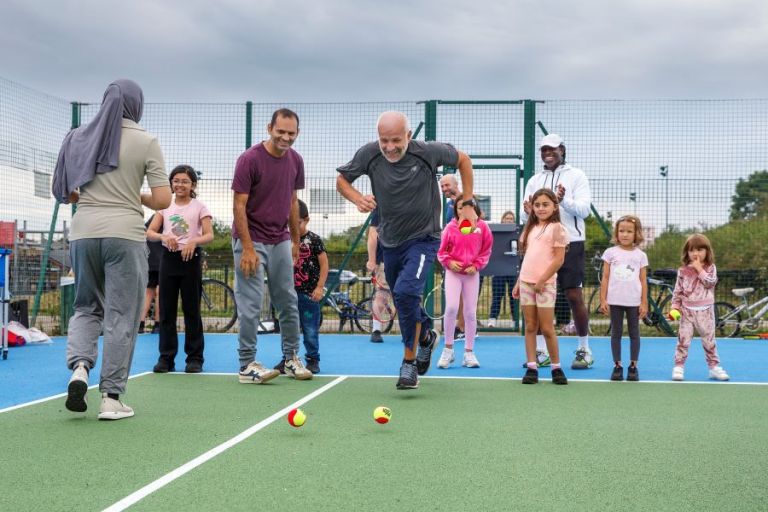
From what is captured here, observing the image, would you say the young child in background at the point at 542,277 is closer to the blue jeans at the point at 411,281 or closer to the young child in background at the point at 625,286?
the young child in background at the point at 625,286

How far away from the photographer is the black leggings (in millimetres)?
6828

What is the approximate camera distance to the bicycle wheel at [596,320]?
451 inches

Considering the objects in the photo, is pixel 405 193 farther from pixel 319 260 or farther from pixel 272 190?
pixel 319 260

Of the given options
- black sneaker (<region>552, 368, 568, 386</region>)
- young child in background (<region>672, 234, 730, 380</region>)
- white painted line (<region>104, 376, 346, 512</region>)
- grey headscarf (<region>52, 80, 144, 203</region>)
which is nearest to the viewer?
white painted line (<region>104, 376, 346, 512</region>)

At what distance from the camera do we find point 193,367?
697 cm

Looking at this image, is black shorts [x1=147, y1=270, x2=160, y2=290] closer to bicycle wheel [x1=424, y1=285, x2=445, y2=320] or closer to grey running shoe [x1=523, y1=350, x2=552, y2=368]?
bicycle wheel [x1=424, y1=285, x2=445, y2=320]

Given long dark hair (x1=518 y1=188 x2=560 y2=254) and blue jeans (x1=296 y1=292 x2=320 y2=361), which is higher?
long dark hair (x1=518 y1=188 x2=560 y2=254)

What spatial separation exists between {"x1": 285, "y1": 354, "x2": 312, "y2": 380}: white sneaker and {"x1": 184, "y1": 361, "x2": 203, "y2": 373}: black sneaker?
826 mm

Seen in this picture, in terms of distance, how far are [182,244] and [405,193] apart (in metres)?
2.26

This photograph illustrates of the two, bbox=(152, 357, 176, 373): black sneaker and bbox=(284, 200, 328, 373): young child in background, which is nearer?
bbox=(152, 357, 176, 373): black sneaker

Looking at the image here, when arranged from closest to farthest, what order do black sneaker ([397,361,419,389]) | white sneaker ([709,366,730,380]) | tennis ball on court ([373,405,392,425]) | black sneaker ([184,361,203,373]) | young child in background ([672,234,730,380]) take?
tennis ball on court ([373,405,392,425]) → black sneaker ([397,361,419,389]) → white sneaker ([709,366,730,380]) → young child in background ([672,234,730,380]) → black sneaker ([184,361,203,373])

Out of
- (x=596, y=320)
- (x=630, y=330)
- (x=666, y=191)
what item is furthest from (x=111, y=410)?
(x=596, y=320)

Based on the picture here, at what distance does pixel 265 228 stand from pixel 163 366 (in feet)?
5.52

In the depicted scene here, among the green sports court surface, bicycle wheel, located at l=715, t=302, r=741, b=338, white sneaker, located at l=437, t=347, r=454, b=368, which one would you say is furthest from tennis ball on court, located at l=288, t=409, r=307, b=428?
bicycle wheel, located at l=715, t=302, r=741, b=338
